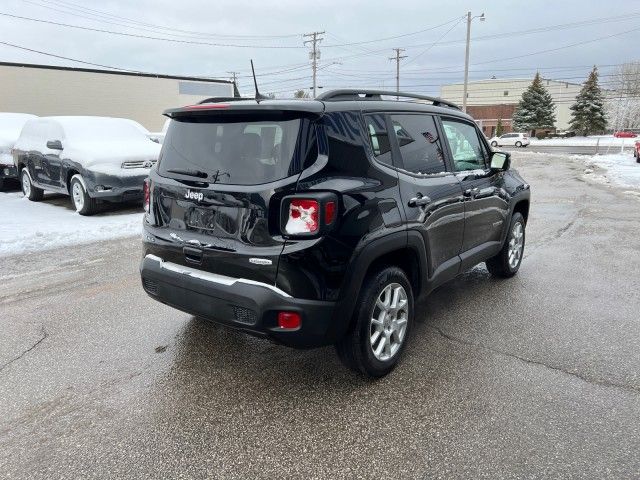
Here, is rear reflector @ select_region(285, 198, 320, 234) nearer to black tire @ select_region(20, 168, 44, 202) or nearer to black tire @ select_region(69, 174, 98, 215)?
black tire @ select_region(69, 174, 98, 215)

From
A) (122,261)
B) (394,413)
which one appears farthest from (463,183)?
(122,261)

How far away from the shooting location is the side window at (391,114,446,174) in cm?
355

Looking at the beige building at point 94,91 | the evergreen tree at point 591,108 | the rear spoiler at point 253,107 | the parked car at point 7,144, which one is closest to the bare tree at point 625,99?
the evergreen tree at point 591,108

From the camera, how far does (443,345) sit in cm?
389

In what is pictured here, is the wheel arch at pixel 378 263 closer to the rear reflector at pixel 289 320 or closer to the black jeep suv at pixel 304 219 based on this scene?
the black jeep suv at pixel 304 219

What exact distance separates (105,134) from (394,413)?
371 inches

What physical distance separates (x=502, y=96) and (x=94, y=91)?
3398 inches

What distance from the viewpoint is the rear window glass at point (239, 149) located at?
9.50ft

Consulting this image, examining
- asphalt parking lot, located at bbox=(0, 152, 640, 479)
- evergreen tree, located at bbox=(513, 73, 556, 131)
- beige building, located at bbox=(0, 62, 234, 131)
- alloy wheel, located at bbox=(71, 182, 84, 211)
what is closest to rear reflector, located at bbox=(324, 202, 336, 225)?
asphalt parking lot, located at bbox=(0, 152, 640, 479)

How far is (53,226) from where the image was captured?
8.30 metres

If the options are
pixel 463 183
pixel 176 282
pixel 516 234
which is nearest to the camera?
pixel 176 282

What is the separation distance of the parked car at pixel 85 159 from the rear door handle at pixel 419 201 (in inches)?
274

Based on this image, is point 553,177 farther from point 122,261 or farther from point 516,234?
point 122,261

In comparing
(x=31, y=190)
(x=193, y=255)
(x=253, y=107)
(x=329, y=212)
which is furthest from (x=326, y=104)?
(x=31, y=190)
